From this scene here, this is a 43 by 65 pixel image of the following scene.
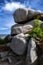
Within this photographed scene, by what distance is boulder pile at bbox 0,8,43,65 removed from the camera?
34.4 feet

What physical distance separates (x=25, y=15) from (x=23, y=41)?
3.46 meters

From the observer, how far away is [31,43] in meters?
10.7

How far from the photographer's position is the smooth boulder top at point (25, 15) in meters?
14.0

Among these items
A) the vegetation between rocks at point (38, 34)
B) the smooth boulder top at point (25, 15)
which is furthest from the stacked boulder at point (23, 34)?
the vegetation between rocks at point (38, 34)

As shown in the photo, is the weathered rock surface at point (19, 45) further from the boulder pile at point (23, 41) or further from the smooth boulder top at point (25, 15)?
the smooth boulder top at point (25, 15)

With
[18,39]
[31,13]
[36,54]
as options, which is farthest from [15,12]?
[36,54]

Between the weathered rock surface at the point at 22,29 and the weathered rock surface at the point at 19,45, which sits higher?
the weathered rock surface at the point at 22,29

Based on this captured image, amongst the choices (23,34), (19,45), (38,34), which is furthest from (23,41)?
A: (23,34)

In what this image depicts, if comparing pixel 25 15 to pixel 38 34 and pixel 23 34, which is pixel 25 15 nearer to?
pixel 23 34

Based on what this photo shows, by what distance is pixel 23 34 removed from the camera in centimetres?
1225

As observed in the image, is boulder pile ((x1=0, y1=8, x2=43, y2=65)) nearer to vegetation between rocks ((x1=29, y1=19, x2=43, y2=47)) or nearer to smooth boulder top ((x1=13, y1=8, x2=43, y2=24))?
smooth boulder top ((x1=13, y1=8, x2=43, y2=24))

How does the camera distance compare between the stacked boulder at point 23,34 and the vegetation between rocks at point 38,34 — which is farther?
the vegetation between rocks at point 38,34

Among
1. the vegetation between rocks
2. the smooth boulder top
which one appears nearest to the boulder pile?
the smooth boulder top

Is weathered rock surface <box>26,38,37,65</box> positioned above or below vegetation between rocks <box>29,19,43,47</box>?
below
